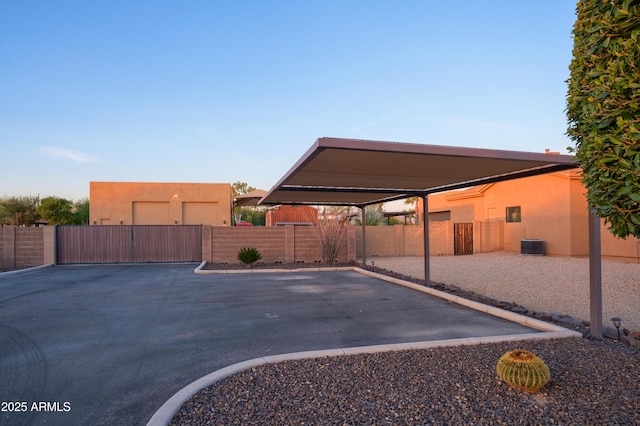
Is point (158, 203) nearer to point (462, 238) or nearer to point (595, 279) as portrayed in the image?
point (462, 238)

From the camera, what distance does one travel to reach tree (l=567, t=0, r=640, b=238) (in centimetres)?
234

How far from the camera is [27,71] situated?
12.8 metres

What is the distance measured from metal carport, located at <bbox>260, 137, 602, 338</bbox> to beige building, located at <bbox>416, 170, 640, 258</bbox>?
11094 mm

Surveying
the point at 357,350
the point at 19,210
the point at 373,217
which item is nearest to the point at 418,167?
the point at 357,350

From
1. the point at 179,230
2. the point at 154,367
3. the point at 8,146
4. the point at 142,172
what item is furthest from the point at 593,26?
the point at 142,172

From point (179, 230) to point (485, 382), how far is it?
16.2 m

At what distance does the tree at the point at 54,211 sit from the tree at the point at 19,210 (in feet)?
5.06

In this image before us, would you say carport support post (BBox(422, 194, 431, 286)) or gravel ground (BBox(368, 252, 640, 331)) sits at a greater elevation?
carport support post (BBox(422, 194, 431, 286))

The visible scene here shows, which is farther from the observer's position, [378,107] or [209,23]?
[378,107]

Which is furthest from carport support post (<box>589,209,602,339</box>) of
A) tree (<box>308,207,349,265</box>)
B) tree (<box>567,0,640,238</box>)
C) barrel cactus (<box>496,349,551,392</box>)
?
tree (<box>308,207,349,265</box>)

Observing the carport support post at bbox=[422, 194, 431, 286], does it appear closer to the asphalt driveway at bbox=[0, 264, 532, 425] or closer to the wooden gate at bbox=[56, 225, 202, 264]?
the asphalt driveway at bbox=[0, 264, 532, 425]

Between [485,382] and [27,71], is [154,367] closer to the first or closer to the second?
[485,382]

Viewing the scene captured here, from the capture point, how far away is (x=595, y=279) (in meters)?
5.34

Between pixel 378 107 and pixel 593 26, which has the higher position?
pixel 378 107
